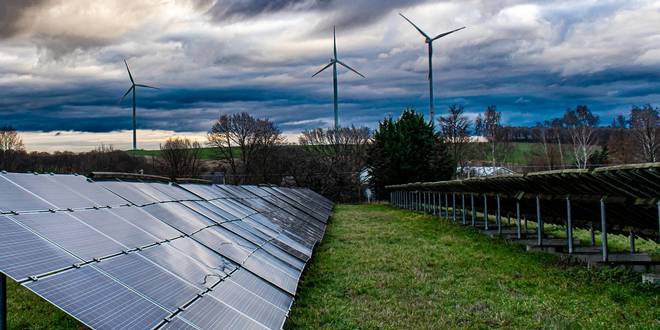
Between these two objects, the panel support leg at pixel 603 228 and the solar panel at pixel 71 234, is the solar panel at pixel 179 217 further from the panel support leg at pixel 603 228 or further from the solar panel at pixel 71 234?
the panel support leg at pixel 603 228

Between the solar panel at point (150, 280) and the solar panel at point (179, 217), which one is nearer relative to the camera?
the solar panel at point (150, 280)

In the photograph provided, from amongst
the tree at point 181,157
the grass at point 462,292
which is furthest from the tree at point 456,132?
the grass at point 462,292

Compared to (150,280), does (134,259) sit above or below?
above

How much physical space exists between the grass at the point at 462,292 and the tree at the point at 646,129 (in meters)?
65.5

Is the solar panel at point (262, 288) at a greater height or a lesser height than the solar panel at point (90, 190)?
lesser

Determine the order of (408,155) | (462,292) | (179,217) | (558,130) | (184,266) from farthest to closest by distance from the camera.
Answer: (558,130), (408,155), (179,217), (462,292), (184,266)

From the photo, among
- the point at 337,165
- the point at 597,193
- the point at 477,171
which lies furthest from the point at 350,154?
the point at 597,193

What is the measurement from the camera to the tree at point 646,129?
249 feet

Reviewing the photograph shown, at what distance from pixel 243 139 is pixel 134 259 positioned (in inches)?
2940

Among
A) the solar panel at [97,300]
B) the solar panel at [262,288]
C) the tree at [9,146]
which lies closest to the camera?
the solar panel at [97,300]

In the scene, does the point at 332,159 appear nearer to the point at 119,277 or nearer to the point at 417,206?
the point at 417,206

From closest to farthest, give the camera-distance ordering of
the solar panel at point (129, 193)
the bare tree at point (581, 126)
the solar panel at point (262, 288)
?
the solar panel at point (262, 288) < the solar panel at point (129, 193) < the bare tree at point (581, 126)

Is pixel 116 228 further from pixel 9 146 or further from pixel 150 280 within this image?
pixel 9 146

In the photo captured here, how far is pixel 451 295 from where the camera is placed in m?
11.8
